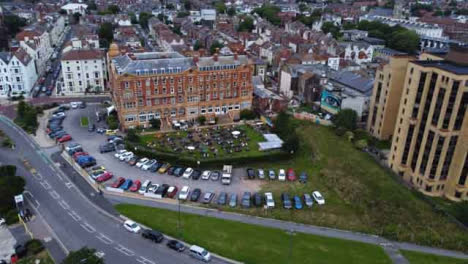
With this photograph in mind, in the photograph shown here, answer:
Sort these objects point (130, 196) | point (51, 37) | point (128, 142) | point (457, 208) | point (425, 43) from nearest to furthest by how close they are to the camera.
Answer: point (457, 208), point (130, 196), point (128, 142), point (51, 37), point (425, 43)

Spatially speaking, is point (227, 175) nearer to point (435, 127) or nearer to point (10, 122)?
point (435, 127)

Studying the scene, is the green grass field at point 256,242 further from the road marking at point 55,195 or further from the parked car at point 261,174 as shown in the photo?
the parked car at point 261,174

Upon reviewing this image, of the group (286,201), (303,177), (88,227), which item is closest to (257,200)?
(286,201)

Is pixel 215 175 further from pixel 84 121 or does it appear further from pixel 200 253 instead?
pixel 84 121

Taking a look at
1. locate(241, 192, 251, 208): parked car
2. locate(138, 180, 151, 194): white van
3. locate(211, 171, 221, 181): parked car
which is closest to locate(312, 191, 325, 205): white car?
locate(241, 192, 251, 208): parked car

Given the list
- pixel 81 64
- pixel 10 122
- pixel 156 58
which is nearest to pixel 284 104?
pixel 156 58

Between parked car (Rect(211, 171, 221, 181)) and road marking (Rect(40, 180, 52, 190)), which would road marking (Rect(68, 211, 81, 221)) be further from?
parked car (Rect(211, 171, 221, 181))
